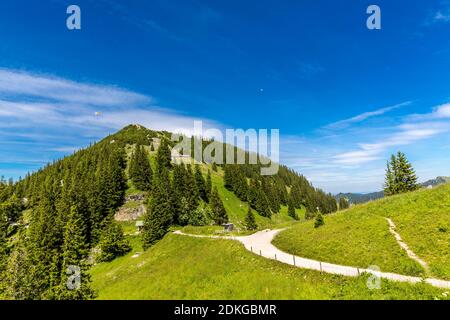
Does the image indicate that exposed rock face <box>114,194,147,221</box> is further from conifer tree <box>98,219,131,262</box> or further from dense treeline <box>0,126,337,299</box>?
conifer tree <box>98,219,131,262</box>

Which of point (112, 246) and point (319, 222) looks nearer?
point (319, 222)

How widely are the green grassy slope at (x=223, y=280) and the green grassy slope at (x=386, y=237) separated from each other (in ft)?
17.8

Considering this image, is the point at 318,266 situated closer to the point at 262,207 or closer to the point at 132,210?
the point at 132,210

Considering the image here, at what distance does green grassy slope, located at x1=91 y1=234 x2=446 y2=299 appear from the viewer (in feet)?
72.1

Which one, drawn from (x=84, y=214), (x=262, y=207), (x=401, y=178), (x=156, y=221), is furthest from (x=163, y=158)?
(x=401, y=178)

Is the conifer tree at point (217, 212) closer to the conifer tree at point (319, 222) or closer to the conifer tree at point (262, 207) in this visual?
the conifer tree at point (262, 207)

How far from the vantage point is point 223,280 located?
3169 cm

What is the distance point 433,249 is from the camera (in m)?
27.9

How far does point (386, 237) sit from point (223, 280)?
752 inches

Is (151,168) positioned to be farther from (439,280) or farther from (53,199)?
(439,280)

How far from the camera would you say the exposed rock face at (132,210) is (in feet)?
378
